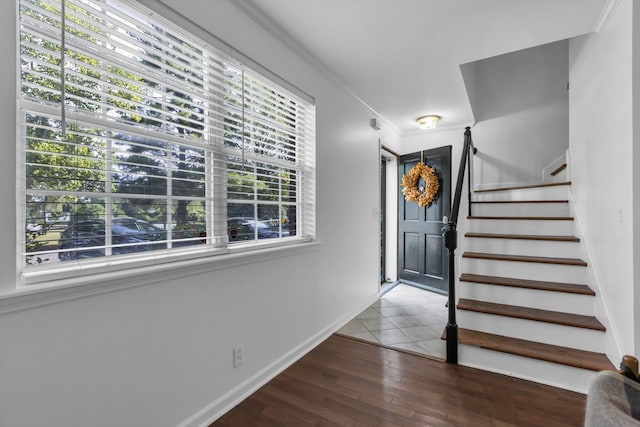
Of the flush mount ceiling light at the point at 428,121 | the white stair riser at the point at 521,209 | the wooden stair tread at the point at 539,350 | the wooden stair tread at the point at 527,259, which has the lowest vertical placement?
the wooden stair tread at the point at 539,350

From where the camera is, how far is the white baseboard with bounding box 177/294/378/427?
1.61 meters

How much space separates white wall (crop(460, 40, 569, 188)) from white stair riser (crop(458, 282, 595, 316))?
240 cm

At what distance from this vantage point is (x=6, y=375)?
967 mm

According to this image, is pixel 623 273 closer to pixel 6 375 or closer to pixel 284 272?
pixel 284 272

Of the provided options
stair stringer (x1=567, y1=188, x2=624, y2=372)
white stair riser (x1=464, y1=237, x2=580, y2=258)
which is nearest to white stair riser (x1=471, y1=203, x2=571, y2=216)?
stair stringer (x1=567, y1=188, x2=624, y2=372)

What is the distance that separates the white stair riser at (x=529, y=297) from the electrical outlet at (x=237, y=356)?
6.51 feet

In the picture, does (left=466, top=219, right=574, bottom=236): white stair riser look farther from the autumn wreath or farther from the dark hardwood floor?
the dark hardwood floor

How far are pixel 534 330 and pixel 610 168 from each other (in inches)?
49.6

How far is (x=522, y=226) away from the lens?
9.81 feet

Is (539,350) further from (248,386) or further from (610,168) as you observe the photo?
(248,386)

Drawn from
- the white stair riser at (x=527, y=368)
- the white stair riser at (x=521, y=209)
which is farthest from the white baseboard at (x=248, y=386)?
the white stair riser at (x=521, y=209)

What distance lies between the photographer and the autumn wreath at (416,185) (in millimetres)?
4273

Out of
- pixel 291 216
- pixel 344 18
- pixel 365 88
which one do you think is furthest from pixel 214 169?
pixel 365 88

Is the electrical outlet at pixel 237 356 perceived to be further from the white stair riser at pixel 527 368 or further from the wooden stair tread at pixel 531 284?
the wooden stair tread at pixel 531 284
